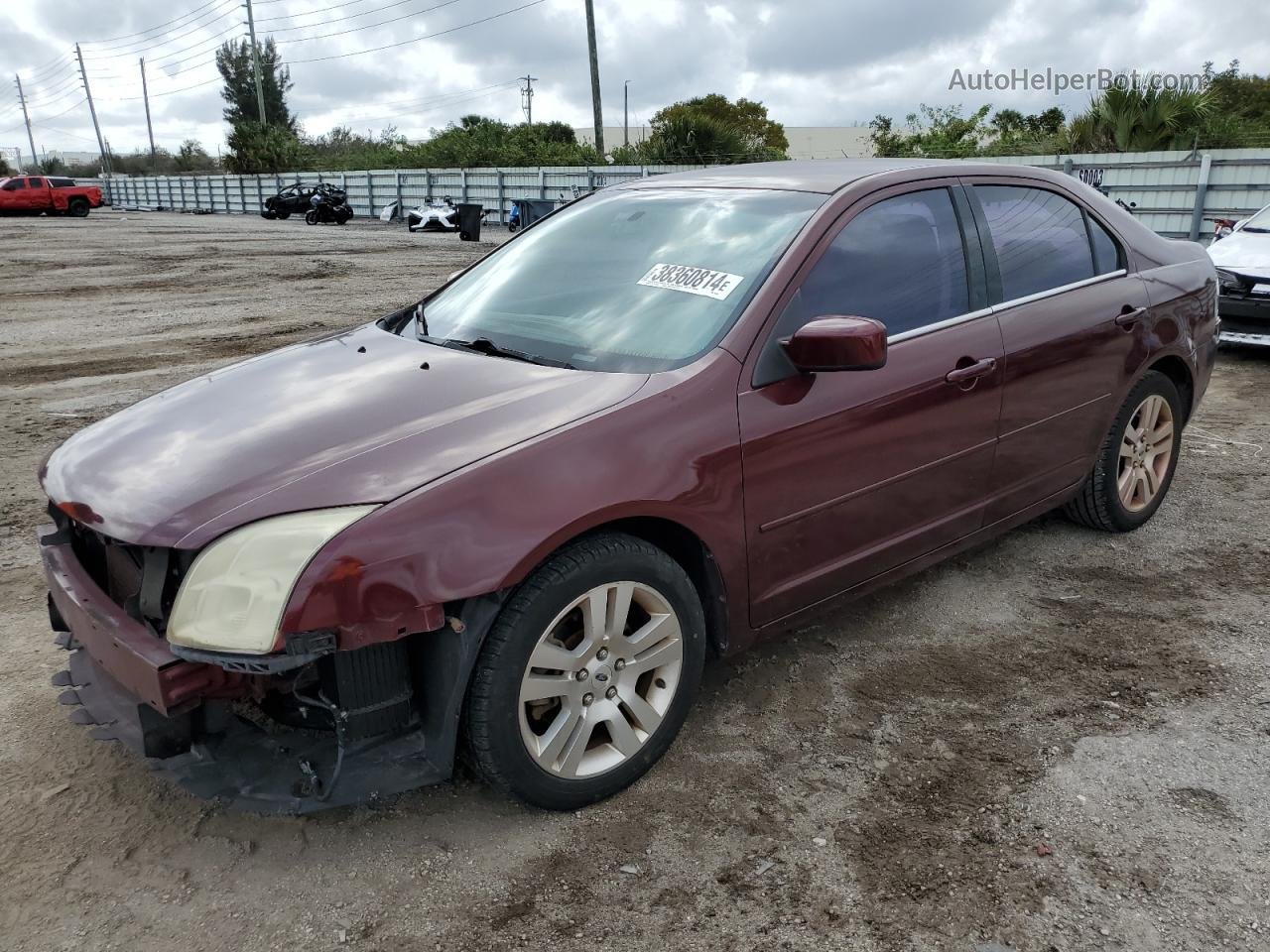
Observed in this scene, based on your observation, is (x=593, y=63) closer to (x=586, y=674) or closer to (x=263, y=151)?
(x=263, y=151)

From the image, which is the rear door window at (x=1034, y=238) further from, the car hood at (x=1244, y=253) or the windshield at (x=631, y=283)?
the car hood at (x=1244, y=253)

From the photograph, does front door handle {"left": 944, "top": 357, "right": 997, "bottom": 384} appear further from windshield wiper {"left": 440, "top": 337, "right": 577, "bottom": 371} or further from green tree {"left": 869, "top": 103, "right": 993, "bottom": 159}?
green tree {"left": 869, "top": 103, "right": 993, "bottom": 159}

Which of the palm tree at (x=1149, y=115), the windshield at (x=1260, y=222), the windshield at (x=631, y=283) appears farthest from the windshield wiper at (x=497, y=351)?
the palm tree at (x=1149, y=115)

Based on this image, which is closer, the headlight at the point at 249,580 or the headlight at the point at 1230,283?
the headlight at the point at 249,580

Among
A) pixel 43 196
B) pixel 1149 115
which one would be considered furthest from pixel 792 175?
pixel 43 196

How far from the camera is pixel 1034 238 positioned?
3791mm

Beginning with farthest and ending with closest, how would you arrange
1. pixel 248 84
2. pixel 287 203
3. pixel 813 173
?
1. pixel 248 84
2. pixel 287 203
3. pixel 813 173

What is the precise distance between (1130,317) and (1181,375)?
68 cm

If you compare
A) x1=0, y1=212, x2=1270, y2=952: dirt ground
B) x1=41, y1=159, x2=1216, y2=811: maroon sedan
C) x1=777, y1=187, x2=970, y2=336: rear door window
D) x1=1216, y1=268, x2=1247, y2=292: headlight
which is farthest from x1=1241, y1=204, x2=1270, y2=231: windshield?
x1=777, y1=187, x2=970, y2=336: rear door window

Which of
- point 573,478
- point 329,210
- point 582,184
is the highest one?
point 582,184

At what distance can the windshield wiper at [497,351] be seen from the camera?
2.92 m

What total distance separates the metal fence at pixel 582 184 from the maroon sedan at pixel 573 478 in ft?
25.7

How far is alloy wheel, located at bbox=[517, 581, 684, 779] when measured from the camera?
2486 millimetres

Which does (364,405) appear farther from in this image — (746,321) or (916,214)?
(916,214)
